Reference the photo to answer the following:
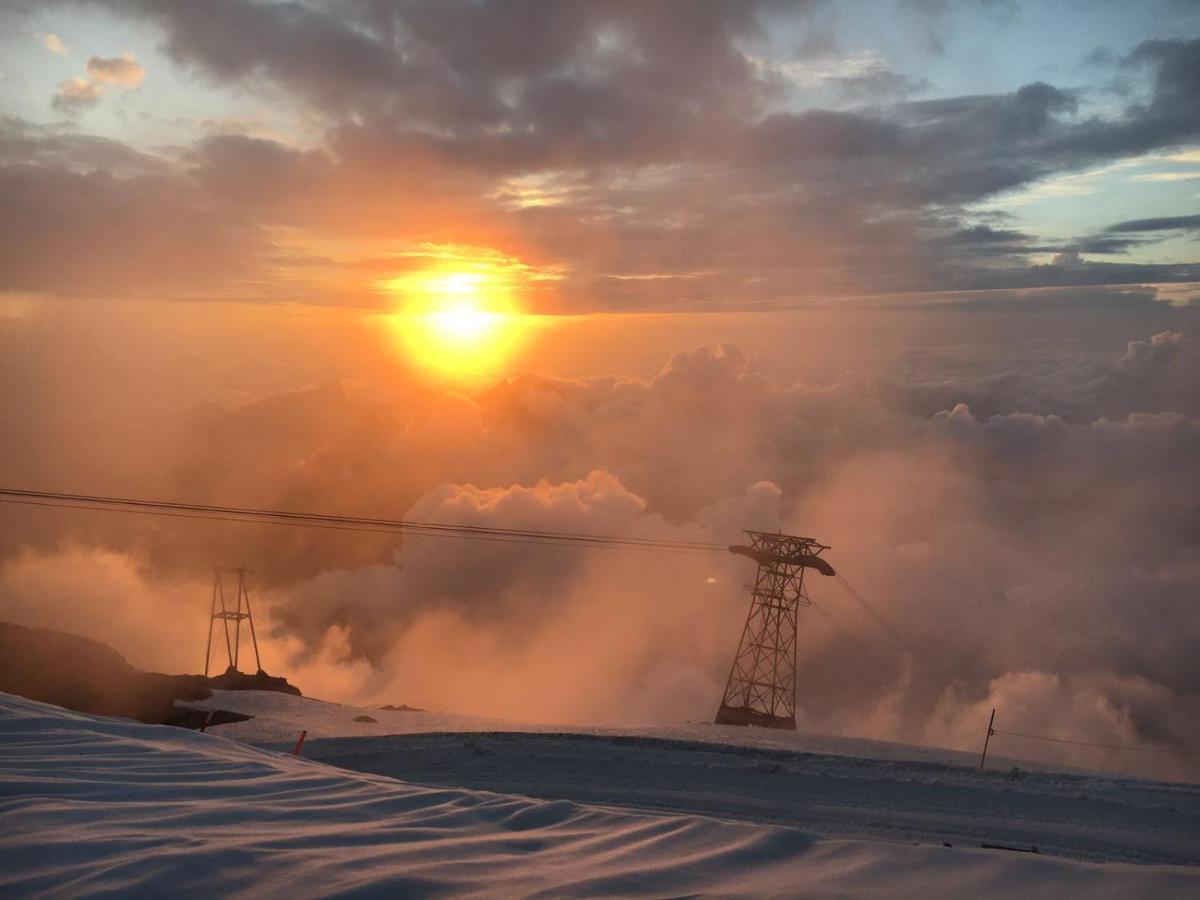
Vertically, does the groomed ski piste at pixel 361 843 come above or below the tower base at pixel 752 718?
above

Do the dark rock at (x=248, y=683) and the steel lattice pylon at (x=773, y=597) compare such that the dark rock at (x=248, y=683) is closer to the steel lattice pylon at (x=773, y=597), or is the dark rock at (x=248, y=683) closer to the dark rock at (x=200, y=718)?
the dark rock at (x=200, y=718)

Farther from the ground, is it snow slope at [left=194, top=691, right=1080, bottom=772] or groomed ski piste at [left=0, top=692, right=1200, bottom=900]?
groomed ski piste at [left=0, top=692, right=1200, bottom=900]

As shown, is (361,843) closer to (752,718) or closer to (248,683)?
(248,683)

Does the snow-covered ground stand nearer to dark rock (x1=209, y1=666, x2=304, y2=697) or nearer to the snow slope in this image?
the snow slope

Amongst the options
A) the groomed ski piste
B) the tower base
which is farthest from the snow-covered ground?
the tower base

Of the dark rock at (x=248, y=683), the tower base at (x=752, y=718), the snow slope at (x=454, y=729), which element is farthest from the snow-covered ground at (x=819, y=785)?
the tower base at (x=752, y=718)

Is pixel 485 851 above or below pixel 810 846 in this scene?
below

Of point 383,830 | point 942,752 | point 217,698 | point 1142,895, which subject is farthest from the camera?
point 217,698

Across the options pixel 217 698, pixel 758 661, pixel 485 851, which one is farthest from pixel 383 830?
pixel 758 661

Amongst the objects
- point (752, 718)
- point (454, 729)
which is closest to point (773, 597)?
point (752, 718)

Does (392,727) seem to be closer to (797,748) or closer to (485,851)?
(797,748)

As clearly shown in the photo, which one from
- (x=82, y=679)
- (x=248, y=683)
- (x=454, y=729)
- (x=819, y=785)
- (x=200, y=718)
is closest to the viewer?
(x=819, y=785)
